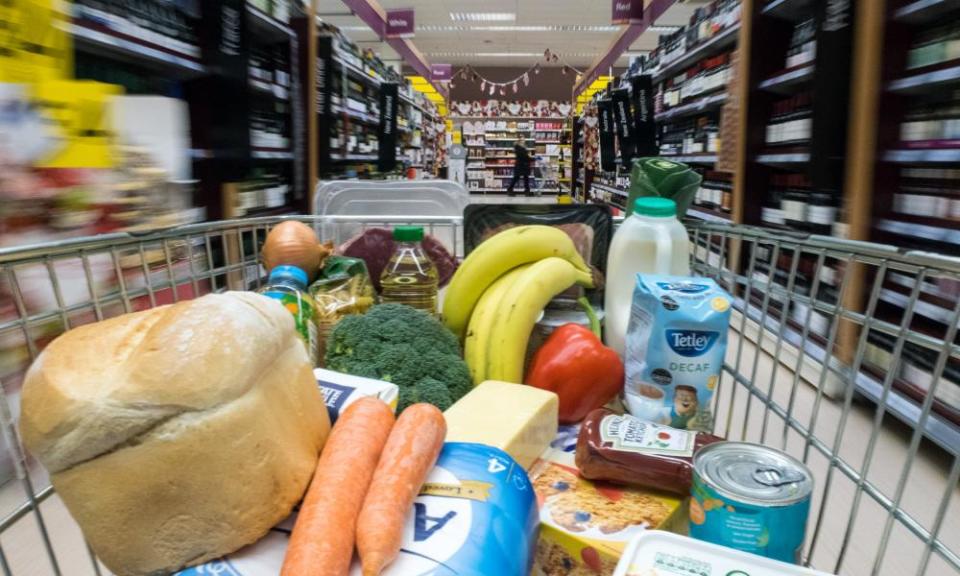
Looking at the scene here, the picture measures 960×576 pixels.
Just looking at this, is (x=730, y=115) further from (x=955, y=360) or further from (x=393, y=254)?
(x=393, y=254)

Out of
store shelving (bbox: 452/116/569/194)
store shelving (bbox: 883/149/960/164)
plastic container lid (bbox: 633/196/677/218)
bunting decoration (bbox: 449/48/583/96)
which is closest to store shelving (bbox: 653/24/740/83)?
store shelving (bbox: 883/149/960/164)

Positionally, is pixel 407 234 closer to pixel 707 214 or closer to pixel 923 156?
pixel 923 156

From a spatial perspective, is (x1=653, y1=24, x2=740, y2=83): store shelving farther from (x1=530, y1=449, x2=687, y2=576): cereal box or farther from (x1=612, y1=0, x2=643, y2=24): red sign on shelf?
(x1=530, y1=449, x2=687, y2=576): cereal box

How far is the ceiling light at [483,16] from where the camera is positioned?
1077cm

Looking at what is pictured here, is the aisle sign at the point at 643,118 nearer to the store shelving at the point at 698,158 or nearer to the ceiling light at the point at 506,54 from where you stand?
the store shelving at the point at 698,158

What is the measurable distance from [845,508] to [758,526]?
3.83 ft

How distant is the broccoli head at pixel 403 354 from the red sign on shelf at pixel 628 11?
725 cm

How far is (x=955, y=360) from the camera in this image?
6.61 ft

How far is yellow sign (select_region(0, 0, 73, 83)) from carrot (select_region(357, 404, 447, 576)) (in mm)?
961

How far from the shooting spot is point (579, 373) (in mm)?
1176

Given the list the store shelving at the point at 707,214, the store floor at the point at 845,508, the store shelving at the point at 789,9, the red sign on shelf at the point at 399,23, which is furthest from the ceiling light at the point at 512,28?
the store floor at the point at 845,508

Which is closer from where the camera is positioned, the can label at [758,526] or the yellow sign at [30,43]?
the can label at [758,526]

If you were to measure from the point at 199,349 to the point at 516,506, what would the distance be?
446 mm

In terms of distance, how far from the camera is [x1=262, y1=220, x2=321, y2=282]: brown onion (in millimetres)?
1353
